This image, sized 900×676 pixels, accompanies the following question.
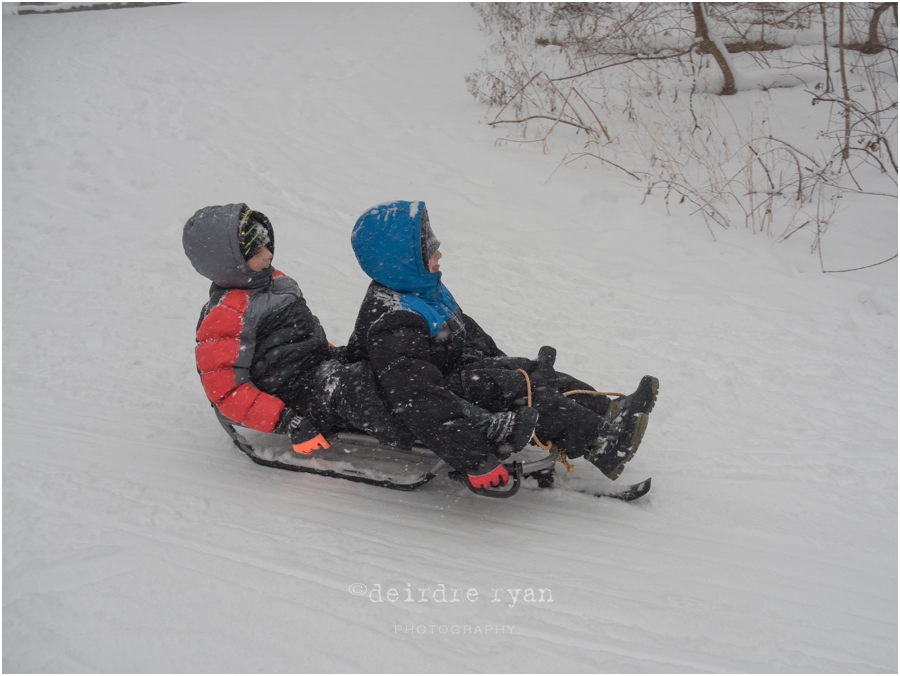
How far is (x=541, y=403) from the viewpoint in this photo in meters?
2.60

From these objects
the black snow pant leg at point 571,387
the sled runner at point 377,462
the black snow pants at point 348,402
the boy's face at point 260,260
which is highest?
the boy's face at point 260,260

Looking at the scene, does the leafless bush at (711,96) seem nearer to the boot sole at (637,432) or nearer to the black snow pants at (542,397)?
the black snow pants at (542,397)

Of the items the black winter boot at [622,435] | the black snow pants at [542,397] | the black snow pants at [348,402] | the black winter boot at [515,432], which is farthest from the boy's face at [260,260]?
the black winter boot at [622,435]

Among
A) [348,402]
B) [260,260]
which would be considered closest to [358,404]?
[348,402]

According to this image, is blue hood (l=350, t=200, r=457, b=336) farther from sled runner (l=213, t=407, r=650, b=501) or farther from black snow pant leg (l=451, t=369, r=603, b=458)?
sled runner (l=213, t=407, r=650, b=501)

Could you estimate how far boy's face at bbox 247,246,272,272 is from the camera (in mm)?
2676

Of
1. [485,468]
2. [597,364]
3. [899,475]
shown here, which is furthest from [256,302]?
[899,475]

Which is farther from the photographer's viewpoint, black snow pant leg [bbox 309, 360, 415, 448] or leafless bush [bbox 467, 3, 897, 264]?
leafless bush [bbox 467, 3, 897, 264]

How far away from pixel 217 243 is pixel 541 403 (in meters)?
1.42

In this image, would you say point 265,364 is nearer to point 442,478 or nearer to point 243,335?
point 243,335

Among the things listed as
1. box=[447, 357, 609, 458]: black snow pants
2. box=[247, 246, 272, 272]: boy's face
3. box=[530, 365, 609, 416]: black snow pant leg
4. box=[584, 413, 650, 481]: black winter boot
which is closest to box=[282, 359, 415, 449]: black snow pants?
box=[447, 357, 609, 458]: black snow pants

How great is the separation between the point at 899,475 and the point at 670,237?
103 inches

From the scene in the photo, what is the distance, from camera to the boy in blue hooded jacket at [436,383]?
96.9 inches

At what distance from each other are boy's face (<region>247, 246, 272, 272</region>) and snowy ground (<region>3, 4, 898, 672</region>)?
0.93 meters
